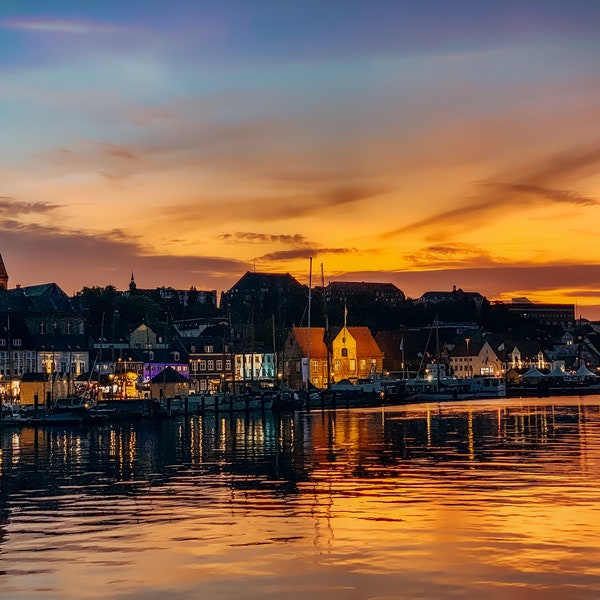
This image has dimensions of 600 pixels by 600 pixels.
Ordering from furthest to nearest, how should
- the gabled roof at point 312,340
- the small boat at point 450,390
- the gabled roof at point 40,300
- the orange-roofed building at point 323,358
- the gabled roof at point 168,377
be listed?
the gabled roof at point 312,340 < the orange-roofed building at point 323,358 < the gabled roof at point 40,300 < the small boat at point 450,390 < the gabled roof at point 168,377

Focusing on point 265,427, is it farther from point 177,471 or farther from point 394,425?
point 177,471

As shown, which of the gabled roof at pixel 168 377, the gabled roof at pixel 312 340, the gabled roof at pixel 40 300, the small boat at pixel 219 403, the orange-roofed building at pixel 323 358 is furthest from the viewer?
the gabled roof at pixel 312 340

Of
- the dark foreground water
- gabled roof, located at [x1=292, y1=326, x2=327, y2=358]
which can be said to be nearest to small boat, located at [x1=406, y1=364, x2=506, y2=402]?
gabled roof, located at [x1=292, y1=326, x2=327, y2=358]

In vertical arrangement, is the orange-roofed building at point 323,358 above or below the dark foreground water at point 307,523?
above

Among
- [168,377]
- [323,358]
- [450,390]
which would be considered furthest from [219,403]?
A: [323,358]

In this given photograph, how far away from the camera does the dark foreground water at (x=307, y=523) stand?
957 inches

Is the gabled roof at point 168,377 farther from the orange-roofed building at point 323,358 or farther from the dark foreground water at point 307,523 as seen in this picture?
the dark foreground water at point 307,523

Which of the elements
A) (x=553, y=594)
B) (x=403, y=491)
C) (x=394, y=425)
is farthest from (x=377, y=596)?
(x=394, y=425)

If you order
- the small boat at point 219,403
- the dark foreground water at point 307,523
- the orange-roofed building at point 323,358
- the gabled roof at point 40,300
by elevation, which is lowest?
the dark foreground water at point 307,523

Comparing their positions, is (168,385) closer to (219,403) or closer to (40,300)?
(219,403)

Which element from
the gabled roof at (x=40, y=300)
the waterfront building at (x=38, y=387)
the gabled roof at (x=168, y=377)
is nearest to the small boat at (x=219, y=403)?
the gabled roof at (x=168, y=377)

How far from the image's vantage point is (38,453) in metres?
66.5

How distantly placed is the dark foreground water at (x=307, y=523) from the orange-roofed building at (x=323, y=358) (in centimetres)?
11621

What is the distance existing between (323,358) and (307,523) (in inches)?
6182
